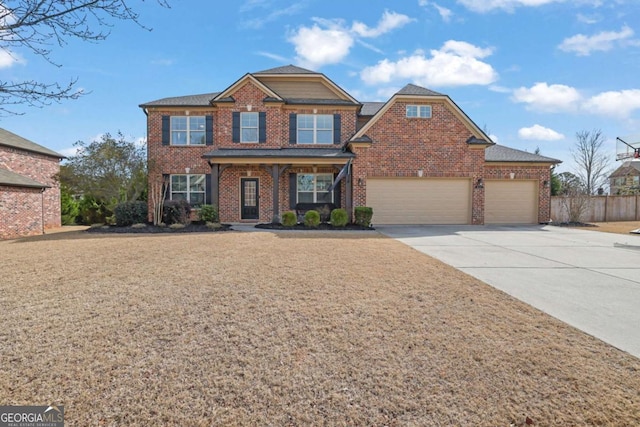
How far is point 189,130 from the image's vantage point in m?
16.2

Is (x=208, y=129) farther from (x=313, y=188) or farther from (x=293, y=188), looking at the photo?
(x=313, y=188)

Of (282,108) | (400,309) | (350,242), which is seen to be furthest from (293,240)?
(282,108)

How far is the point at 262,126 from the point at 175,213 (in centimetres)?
593

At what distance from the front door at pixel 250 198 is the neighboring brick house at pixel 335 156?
5 centimetres

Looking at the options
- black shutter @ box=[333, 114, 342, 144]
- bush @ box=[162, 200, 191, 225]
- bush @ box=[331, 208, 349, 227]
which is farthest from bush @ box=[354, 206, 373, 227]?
bush @ box=[162, 200, 191, 225]

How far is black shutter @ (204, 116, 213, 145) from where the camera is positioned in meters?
16.1

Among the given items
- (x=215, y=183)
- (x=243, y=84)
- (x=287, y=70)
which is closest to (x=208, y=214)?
(x=215, y=183)

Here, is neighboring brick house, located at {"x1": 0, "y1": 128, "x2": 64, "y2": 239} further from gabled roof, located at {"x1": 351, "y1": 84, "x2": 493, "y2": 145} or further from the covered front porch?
gabled roof, located at {"x1": 351, "y1": 84, "x2": 493, "y2": 145}

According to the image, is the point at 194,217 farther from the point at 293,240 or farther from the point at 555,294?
the point at 555,294

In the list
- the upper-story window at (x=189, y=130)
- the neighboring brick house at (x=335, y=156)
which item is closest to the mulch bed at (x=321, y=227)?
the neighboring brick house at (x=335, y=156)

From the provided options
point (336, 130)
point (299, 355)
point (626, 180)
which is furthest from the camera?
point (626, 180)

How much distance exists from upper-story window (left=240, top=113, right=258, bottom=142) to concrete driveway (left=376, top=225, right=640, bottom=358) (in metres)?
9.55

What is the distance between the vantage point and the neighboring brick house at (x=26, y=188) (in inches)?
481

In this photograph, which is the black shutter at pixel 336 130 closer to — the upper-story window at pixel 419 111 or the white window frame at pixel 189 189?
the upper-story window at pixel 419 111
